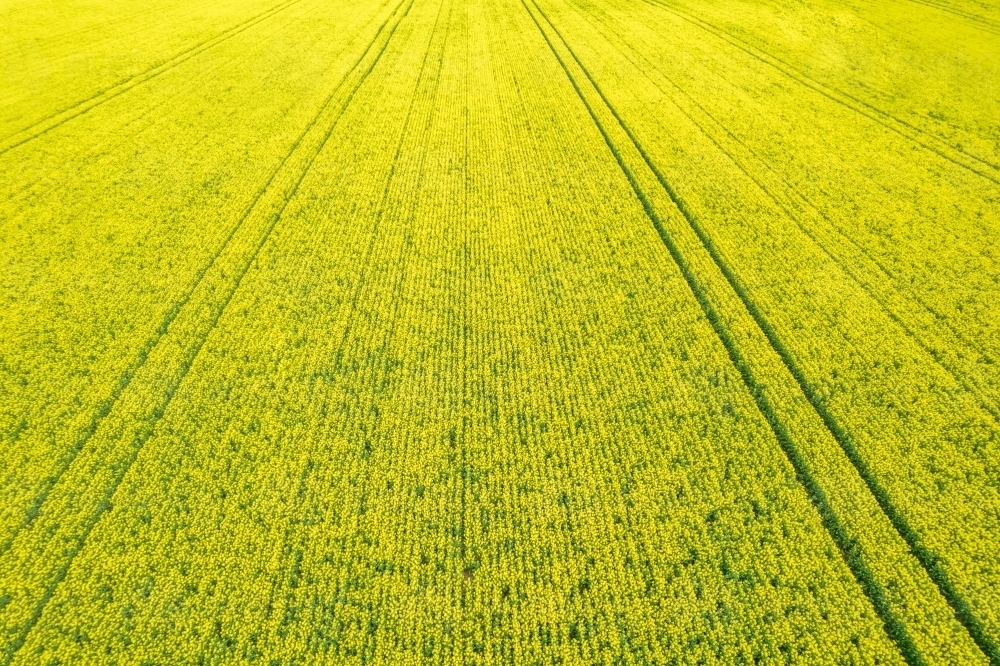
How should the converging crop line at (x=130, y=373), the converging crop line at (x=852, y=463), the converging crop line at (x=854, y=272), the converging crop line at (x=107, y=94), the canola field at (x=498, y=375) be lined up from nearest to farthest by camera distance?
1. the converging crop line at (x=852, y=463)
2. the canola field at (x=498, y=375)
3. the converging crop line at (x=130, y=373)
4. the converging crop line at (x=854, y=272)
5. the converging crop line at (x=107, y=94)

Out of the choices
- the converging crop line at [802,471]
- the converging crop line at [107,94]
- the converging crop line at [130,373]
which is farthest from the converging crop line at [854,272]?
the converging crop line at [107,94]

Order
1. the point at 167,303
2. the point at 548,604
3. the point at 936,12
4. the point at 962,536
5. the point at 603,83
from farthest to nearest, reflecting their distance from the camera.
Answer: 1. the point at 936,12
2. the point at 603,83
3. the point at 167,303
4. the point at 962,536
5. the point at 548,604

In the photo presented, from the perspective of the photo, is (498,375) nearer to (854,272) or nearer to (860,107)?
(854,272)

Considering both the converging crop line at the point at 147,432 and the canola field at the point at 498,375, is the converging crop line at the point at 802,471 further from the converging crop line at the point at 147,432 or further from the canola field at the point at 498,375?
the converging crop line at the point at 147,432

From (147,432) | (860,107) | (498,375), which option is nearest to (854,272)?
(498,375)

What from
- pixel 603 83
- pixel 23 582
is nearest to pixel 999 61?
pixel 603 83

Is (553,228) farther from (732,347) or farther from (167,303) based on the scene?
(167,303)
